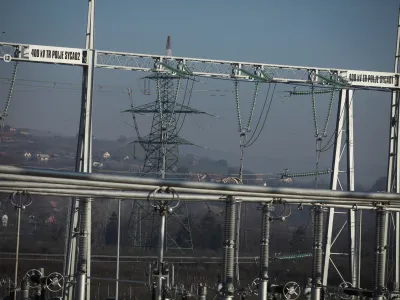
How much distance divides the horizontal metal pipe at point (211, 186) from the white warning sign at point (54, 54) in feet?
57.6

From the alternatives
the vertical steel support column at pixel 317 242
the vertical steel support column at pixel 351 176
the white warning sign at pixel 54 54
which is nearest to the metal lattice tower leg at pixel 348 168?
the vertical steel support column at pixel 351 176

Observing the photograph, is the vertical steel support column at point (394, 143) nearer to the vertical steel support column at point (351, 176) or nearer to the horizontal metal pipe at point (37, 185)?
the vertical steel support column at point (351, 176)

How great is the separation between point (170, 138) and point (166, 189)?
39642 mm

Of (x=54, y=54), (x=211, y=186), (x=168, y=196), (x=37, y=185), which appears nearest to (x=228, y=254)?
(x=211, y=186)

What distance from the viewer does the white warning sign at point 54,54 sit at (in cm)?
2861

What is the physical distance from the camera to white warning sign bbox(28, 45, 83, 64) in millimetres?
28609

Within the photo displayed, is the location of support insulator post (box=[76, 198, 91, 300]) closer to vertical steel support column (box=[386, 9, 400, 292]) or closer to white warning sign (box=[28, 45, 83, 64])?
white warning sign (box=[28, 45, 83, 64])

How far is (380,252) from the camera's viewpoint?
41.7 ft

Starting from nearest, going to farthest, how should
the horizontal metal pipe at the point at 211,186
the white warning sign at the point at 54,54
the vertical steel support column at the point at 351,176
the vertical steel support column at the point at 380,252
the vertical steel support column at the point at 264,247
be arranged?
the horizontal metal pipe at the point at 211,186
the vertical steel support column at the point at 264,247
the vertical steel support column at the point at 380,252
the white warning sign at the point at 54,54
the vertical steel support column at the point at 351,176

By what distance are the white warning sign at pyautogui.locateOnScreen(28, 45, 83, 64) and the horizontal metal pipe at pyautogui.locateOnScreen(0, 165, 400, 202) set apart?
17.6 m

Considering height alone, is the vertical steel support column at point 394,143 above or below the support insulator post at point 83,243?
above

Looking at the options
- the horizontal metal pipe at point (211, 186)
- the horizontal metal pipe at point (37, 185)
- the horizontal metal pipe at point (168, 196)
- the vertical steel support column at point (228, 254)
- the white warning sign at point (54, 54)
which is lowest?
the vertical steel support column at point (228, 254)

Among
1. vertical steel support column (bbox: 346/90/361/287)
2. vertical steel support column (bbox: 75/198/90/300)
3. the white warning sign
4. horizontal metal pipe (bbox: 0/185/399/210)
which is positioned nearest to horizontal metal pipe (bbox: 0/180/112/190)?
horizontal metal pipe (bbox: 0/185/399/210)

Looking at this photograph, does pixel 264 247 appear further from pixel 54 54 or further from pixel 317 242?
pixel 54 54
